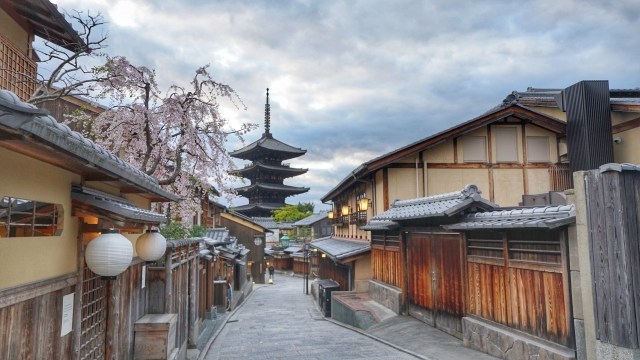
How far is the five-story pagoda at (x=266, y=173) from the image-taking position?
204ft

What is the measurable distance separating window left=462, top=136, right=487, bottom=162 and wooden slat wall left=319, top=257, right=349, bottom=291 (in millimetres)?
8669

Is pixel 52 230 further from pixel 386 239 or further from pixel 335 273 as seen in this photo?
pixel 335 273

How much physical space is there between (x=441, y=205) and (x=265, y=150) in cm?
5145

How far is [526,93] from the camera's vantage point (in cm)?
2569

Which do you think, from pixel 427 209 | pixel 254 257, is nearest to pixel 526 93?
pixel 427 209

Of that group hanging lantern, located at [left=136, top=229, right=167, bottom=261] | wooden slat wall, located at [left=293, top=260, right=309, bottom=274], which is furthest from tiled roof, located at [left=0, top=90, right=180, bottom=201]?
wooden slat wall, located at [left=293, top=260, right=309, bottom=274]

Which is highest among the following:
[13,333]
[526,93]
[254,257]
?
[526,93]

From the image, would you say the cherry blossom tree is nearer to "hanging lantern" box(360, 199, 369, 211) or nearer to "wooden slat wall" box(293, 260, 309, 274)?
"hanging lantern" box(360, 199, 369, 211)

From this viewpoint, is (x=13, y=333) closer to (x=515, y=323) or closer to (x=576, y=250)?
(x=576, y=250)

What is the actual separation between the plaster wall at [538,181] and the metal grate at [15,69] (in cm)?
1974

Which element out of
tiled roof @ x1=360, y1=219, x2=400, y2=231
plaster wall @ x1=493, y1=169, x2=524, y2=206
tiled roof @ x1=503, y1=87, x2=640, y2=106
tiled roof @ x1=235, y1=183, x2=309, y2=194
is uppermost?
tiled roof @ x1=503, y1=87, x2=640, y2=106

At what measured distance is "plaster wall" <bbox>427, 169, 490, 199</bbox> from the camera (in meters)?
19.4

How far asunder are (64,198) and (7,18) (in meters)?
7.76

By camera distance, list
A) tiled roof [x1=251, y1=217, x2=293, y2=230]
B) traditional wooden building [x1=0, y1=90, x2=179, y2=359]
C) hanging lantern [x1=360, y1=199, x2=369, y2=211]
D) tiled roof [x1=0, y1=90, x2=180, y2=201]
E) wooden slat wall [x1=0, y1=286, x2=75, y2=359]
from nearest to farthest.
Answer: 1. tiled roof [x1=0, y1=90, x2=180, y2=201]
2. traditional wooden building [x1=0, y1=90, x2=179, y2=359]
3. wooden slat wall [x1=0, y1=286, x2=75, y2=359]
4. hanging lantern [x1=360, y1=199, x2=369, y2=211]
5. tiled roof [x1=251, y1=217, x2=293, y2=230]
